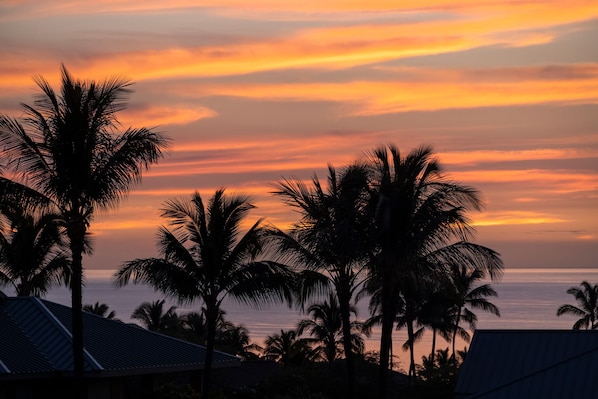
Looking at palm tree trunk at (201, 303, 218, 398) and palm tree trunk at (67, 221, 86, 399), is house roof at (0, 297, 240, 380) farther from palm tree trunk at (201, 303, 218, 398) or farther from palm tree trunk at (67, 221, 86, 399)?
palm tree trunk at (67, 221, 86, 399)

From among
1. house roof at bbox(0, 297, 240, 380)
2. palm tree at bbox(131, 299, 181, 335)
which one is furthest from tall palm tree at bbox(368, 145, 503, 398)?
palm tree at bbox(131, 299, 181, 335)

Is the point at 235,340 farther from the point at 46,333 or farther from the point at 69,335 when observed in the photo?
the point at 69,335

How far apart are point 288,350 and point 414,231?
46995mm

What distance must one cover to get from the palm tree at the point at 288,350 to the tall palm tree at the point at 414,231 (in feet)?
142

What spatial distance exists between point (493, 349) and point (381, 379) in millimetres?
7378

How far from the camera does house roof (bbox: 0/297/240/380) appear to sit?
102 feet

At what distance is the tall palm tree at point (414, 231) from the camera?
28.7m

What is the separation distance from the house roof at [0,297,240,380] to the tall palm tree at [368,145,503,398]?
862cm

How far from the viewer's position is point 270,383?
42.4 meters

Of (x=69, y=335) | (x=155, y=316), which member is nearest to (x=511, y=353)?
(x=69, y=335)

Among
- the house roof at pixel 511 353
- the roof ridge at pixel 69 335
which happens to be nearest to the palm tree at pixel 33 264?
the roof ridge at pixel 69 335

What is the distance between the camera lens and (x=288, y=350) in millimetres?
74750

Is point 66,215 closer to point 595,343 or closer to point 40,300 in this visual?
point 40,300

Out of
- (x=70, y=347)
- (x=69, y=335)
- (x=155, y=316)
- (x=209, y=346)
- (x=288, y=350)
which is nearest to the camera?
(x=209, y=346)
